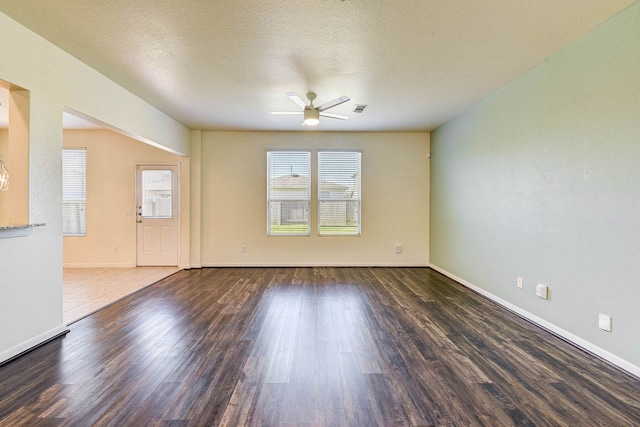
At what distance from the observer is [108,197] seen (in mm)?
5742

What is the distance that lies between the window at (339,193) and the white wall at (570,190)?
227cm

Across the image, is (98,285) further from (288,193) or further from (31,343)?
(288,193)

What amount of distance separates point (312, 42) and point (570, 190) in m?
2.68

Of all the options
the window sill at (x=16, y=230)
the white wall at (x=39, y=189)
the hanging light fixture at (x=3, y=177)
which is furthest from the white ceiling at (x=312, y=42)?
the window sill at (x=16, y=230)

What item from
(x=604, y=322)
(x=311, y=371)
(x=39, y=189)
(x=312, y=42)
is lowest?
(x=311, y=371)

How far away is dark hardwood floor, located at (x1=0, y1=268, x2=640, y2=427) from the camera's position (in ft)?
5.54

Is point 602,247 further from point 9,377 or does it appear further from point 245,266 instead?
point 245,266

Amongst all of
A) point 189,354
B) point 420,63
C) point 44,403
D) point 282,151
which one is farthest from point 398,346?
point 282,151

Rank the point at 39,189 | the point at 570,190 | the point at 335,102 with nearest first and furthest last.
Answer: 1. the point at 39,189
2. the point at 570,190
3. the point at 335,102

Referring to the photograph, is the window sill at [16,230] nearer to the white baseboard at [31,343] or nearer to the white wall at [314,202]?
the white baseboard at [31,343]

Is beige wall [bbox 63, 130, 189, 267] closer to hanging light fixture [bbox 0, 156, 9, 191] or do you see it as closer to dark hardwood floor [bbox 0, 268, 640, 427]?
dark hardwood floor [bbox 0, 268, 640, 427]

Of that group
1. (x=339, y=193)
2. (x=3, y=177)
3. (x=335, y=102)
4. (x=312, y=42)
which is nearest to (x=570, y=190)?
(x=335, y=102)

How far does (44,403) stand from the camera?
178 centimetres

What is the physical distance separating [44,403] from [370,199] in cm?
509
